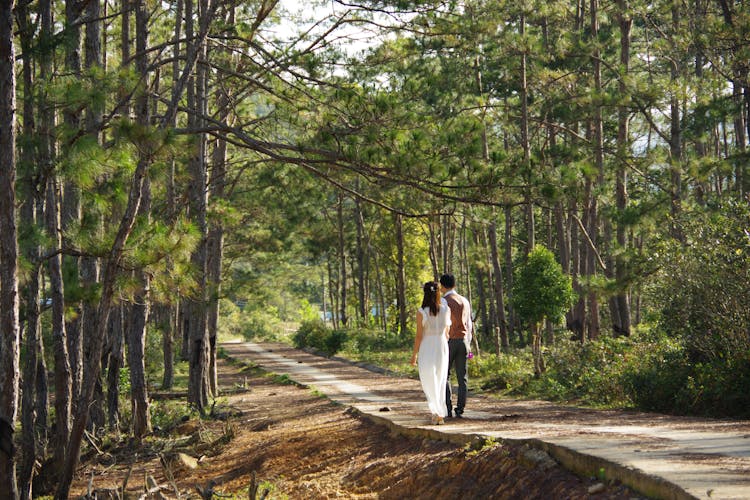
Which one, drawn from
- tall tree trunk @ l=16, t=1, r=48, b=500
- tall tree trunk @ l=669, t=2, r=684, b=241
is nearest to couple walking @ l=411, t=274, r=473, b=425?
tall tree trunk @ l=16, t=1, r=48, b=500

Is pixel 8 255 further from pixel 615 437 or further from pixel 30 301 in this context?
pixel 615 437

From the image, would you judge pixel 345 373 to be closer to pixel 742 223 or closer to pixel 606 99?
pixel 606 99

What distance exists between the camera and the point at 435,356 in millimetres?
10766

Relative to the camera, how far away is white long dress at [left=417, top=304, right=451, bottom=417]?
422 inches

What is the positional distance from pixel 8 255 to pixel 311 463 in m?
4.80

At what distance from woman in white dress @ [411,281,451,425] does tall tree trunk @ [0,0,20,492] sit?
4800 millimetres

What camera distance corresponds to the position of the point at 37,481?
39.2 feet

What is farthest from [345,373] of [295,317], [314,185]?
[295,317]

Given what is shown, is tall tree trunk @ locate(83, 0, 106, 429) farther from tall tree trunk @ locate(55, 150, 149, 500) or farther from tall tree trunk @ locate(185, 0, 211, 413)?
tall tree trunk @ locate(185, 0, 211, 413)

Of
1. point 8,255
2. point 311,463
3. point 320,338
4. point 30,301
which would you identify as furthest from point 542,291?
point 320,338

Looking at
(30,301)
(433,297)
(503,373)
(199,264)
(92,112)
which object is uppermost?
(92,112)

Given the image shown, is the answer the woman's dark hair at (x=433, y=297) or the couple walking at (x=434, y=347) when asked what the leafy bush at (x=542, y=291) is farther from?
the woman's dark hair at (x=433, y=297)

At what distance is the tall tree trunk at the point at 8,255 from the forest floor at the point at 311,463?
4.17 ft

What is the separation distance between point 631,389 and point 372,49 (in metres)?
7.33
